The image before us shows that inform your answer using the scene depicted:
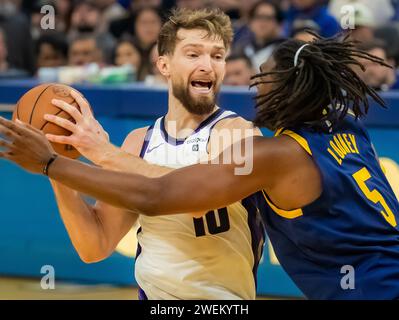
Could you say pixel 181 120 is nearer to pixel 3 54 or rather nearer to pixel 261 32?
pixel 261 32

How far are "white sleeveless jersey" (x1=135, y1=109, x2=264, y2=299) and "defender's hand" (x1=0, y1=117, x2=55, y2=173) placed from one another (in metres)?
0.87

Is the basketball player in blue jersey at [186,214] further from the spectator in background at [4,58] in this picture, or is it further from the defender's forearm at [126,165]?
the spectator in background at [4,58]

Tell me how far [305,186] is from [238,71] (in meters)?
4.80

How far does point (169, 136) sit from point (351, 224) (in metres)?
1.23

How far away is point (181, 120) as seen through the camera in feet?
15.2

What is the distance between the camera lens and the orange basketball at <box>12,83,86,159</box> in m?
4.21

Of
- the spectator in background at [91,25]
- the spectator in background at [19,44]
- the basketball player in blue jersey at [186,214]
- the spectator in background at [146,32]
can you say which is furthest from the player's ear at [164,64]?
the spectator in background at [19,44]

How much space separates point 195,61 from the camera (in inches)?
181

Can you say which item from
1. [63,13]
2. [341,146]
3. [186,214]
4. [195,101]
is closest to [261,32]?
[63,13]

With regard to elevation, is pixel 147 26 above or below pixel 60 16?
below

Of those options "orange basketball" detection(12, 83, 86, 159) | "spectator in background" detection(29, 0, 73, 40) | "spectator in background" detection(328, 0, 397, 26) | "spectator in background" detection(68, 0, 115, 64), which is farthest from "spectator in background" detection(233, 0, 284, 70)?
"orange basketball" detection(12, 83, 86, 159)

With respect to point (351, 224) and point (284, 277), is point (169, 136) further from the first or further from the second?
point (284, 277)

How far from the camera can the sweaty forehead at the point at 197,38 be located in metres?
4.59

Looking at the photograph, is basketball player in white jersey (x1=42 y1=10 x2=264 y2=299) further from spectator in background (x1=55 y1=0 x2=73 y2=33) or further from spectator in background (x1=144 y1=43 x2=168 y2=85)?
spectator in background (x1=55 y1=0 x2=73 y2=33)
